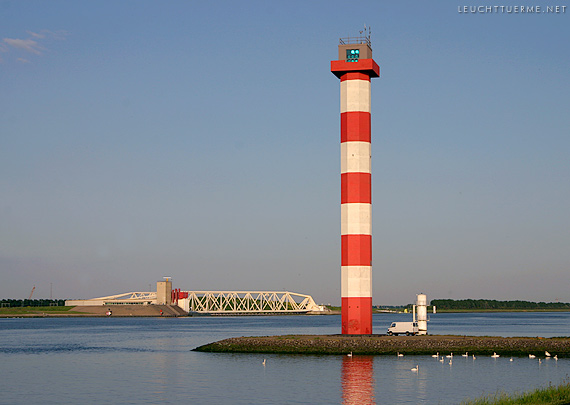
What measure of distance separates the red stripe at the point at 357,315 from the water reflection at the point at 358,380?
5.71 metres

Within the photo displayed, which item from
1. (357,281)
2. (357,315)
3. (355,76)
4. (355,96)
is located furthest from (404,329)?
(355,76)

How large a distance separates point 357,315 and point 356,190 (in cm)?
1234

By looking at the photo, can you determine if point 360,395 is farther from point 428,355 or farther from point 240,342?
point 240,342

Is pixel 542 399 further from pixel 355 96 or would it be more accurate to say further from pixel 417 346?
pixel 355 96

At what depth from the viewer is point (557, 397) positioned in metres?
41.1

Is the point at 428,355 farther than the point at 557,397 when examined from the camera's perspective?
Yes

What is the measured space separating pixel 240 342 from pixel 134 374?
16.5m

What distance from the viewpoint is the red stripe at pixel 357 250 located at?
74.6 metres

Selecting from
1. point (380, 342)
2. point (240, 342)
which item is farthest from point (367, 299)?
point (240, 342)

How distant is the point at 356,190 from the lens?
75062 mm

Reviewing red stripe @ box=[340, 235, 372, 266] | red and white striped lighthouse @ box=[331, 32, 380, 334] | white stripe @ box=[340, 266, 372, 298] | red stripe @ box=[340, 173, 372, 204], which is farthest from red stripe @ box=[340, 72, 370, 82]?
white stripe @ box=[340, 266, 372, 298]

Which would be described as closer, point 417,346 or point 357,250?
point 417,346

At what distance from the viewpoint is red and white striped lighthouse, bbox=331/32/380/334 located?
74.8 m

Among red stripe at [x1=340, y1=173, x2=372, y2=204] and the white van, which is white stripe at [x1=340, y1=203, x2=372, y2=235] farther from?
the white van
